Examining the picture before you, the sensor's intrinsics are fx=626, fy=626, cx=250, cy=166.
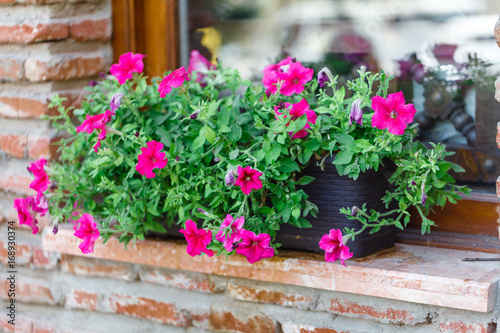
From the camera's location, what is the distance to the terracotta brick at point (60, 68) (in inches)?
63.9

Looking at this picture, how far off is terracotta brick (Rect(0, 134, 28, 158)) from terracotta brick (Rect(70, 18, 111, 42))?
31 centimetres

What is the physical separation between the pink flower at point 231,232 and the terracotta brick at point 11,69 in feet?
2.65

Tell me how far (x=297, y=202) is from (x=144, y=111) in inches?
18.1

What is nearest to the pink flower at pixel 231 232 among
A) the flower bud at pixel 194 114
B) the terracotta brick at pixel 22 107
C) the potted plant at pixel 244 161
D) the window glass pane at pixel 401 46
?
the potted plant at pixel 244 161

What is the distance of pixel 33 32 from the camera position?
162cm

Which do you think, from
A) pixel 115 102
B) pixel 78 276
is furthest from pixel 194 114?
pixel 78 276

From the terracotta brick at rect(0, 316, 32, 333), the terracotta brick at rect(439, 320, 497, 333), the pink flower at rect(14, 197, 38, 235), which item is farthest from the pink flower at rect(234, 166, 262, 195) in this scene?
the terracotta brick at rect(0, 316, 32, 333)

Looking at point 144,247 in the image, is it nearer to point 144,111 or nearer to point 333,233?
point 144,111

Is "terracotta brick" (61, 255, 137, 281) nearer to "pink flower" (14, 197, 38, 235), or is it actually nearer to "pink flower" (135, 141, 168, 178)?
"pink flower" (14, 197, 38, 235)

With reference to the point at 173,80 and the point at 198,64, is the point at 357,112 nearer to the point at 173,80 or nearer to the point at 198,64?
the point at 173,80

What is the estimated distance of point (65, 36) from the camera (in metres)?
1.65

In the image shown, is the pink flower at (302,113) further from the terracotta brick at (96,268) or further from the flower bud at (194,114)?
the terracotta brick at (96,268)

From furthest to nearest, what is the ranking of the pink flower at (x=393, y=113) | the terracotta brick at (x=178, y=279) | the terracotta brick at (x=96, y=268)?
the terracotta brick at (x=96, y=268) → the terracotta brick at (x=178, y=279) → the pink flower at (x=393, y=113)

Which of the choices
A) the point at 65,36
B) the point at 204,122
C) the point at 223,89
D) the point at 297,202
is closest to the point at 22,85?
the point at 65,36
